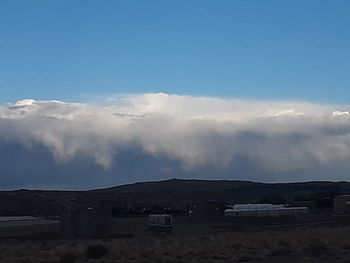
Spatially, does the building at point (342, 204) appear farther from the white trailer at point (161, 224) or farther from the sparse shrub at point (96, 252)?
the sparse shrub at point (96, 252)

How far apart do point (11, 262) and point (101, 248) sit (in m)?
A: 7.78

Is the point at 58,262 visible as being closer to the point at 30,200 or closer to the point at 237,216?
the point at 237,216

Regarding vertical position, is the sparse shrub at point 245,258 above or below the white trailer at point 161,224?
below

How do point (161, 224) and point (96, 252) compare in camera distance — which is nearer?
point (96, 252)

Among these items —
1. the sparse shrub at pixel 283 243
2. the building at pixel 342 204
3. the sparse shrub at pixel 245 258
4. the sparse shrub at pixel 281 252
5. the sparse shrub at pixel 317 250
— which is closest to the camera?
the sparse shrub at pixel 245 258

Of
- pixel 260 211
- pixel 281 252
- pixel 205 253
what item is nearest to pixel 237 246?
pixel 205 253

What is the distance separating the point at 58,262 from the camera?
40312 mm

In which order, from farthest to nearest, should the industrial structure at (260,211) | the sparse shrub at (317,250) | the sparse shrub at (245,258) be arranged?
1. the industrial structure at (260,211)
2. the sparse shrub at (317,250)
3. the sparse shrub at (245,258)

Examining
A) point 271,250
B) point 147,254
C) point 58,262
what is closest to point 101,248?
point 147,254

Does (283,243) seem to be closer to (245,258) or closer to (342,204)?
(245,258)

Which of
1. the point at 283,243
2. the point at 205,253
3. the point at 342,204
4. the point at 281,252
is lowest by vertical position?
the point at 281,252

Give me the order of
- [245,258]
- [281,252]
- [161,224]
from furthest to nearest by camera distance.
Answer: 1. [161,224]
2. [281,252]
3. [245,258]

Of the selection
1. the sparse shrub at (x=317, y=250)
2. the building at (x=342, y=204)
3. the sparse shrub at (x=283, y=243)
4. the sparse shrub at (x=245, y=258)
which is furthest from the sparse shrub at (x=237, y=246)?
the building at (x=342, y=204)

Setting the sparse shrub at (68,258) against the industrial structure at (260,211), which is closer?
the sparse shrub at (68,258)
